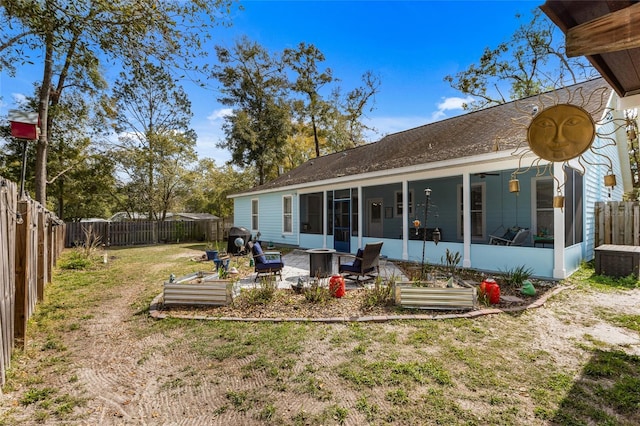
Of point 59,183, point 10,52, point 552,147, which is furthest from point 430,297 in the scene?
point 59,183

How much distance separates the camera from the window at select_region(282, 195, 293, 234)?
14530 millimetres

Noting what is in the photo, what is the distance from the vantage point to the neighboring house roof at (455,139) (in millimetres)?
8000

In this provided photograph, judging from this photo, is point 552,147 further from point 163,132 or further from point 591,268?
point 163,132

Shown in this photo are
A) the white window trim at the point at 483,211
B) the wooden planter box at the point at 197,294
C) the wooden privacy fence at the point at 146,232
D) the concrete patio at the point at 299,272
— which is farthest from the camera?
the wooden privacy fence at the point at 146,232

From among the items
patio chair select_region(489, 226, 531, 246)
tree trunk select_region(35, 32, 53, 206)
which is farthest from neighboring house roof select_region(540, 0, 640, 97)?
tree trunk select_region(35, 32, 53, 206)

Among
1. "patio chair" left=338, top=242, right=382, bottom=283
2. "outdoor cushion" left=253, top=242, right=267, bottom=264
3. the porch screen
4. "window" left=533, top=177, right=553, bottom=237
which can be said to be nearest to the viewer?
"patio chair" left=338, top=242, right=382, bottom=283

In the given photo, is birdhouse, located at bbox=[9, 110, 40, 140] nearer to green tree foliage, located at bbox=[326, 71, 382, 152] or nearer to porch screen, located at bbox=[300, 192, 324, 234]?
porch screen, located at bbox=[300, 192, 324, 234]

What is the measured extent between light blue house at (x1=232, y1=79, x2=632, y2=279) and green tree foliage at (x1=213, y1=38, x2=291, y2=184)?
913 centimetres

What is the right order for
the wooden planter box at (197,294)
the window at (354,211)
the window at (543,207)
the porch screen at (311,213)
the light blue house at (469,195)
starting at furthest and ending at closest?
the porch screen at (311,213), the window at (354,211), the window at (543,207), the light blue house at (469,195), the wooden planter box at (197,294)

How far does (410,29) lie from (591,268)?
1078 cm

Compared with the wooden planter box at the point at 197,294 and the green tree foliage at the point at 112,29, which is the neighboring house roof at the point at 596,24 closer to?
the green tree foliage at the point at 112,29

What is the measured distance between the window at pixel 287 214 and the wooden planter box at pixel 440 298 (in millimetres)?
9823

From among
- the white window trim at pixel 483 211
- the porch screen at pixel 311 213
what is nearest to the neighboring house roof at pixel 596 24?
the white window trim at pixel 483 211

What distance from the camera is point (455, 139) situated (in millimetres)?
10625
